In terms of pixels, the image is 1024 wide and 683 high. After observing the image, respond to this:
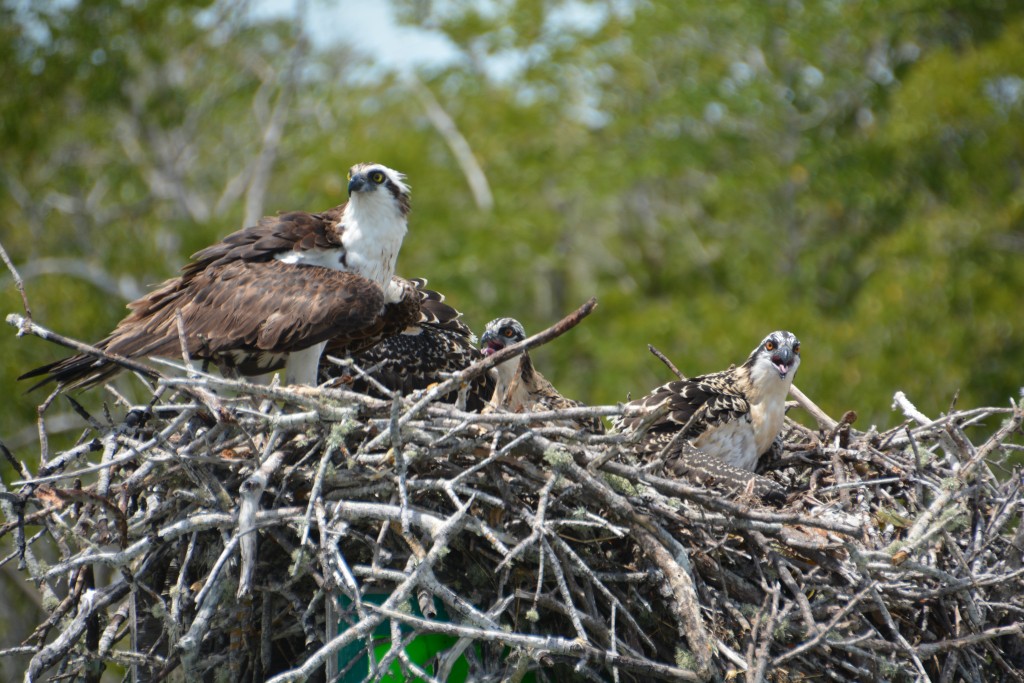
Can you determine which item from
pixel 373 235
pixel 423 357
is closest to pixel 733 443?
pixel 423 357

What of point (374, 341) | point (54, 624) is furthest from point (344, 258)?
point (54, 624)

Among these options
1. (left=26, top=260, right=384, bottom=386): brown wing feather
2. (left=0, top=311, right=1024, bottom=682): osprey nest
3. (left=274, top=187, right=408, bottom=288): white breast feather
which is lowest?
(left=0, top=311, right=1024, bottom=682): osprey nest

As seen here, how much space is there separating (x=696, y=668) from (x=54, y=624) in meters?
2.47

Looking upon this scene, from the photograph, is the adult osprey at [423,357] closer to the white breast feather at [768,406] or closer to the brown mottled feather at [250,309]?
the brown mottled feather at [250,309]

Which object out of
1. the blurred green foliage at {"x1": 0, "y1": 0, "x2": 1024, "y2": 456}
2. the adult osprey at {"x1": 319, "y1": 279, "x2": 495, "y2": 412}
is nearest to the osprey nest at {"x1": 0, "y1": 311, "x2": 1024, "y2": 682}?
the adult osprey at {"x1": 319, "y1": 279, "x2": 495, "y2": 412}

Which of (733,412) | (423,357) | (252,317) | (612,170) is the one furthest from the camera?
(612,170)

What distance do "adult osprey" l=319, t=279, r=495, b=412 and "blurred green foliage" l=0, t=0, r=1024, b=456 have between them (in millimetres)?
9231

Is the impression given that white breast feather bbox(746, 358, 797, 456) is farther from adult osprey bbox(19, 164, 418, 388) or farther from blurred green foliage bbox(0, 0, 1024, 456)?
blurred green foliage bbox(0, 0, 1024, 456)

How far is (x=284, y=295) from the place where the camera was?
6.05m

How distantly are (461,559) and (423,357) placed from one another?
86.0 inches

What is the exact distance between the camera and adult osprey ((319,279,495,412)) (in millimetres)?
7012

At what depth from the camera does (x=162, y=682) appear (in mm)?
5312

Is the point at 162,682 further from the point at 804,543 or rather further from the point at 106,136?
the point at 106,136

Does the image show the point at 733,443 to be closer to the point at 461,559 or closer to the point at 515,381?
the point at 515,381
